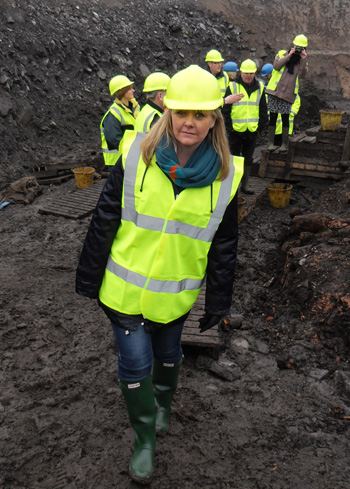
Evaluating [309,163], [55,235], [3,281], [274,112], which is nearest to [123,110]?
[55,235]

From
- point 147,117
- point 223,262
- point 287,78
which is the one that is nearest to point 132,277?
point 223,262

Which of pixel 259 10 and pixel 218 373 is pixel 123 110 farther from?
pixel 259 10

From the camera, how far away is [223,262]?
265cm

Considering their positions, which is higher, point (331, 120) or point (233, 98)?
point (233, 98)

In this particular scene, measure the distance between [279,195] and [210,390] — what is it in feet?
17.5

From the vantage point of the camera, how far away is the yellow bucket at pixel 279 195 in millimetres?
8328

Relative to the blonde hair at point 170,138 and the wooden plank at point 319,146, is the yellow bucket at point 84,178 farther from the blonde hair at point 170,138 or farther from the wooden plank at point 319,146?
the blonde hair at point 170,138

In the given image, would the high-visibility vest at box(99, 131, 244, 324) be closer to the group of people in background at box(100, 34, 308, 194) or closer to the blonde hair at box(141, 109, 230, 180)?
the blonde hair at box(141, 109, 230, 180)

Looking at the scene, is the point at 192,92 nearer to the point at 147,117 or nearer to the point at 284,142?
the point at 147,117

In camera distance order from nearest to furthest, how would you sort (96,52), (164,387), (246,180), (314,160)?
(164,387) → (246,180) → (314,160) → (96,52)

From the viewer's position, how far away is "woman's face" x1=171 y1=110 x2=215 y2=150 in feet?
7.43

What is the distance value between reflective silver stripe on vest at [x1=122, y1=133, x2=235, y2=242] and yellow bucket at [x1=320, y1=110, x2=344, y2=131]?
719 cm

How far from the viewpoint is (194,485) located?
2.85 meters

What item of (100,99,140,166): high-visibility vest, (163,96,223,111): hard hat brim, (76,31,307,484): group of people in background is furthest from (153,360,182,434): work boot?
(100,99,140,166): high-visibility vest
